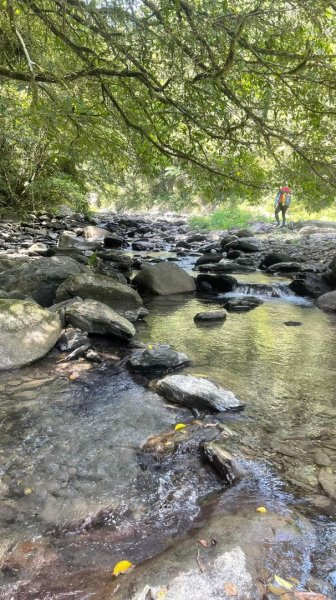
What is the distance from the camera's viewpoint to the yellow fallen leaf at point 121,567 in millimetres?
2025

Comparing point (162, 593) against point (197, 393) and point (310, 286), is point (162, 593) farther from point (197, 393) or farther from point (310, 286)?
point (310, 286)

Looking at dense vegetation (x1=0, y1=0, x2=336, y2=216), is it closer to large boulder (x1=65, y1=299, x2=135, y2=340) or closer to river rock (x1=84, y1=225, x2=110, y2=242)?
large boulder (x1=65, y1=299, x2=135, y2=340)

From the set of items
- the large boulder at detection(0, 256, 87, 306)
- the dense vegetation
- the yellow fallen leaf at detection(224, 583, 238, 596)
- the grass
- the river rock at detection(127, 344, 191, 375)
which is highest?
the dense vegetation

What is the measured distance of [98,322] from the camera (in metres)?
5.60

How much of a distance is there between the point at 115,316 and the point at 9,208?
23.3ft

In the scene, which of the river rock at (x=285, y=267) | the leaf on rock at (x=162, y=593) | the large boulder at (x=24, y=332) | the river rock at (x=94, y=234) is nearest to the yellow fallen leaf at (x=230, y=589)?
the leaf on rock at (x=162, y=593)

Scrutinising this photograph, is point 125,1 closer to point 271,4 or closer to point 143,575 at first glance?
point 271,4

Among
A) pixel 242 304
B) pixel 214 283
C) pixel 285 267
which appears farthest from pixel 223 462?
pixel 285 267

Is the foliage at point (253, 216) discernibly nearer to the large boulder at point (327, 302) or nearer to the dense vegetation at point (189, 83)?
the large boulder at point (327, 302)

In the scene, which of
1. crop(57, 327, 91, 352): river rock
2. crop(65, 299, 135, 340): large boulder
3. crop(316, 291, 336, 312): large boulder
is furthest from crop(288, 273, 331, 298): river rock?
crop(57, 327, 91, 352): river rock

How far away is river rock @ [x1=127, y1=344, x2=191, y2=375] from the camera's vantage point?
473 centimetres

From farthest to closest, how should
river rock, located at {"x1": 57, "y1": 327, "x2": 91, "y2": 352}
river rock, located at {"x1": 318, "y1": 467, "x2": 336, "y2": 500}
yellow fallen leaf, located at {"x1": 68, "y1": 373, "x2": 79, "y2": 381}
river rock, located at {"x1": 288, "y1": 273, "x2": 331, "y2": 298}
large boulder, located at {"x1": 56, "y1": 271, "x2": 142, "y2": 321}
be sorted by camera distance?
river rock, located at {"x1": 288, "y1": 273, "x2": 331, "y2": 298} → large boulder, located at {"x1": 56, "y1": 271, "x2": 142, "y2": 321} → river rock, located at {"x1": 57, "y1": 327, "x2": 91, "y2": 352} → yellow fallen leaf, located at {"x1": 68, "y1": 373, "x2": 79, "y2": 381} → river rock, located at {"x1": 318, "y1": 467, "x2": 336, "y2": 500}

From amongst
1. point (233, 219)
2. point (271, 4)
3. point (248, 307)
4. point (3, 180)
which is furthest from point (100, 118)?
point (233, 219)

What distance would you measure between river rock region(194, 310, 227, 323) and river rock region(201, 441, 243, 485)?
4082 millimetres
